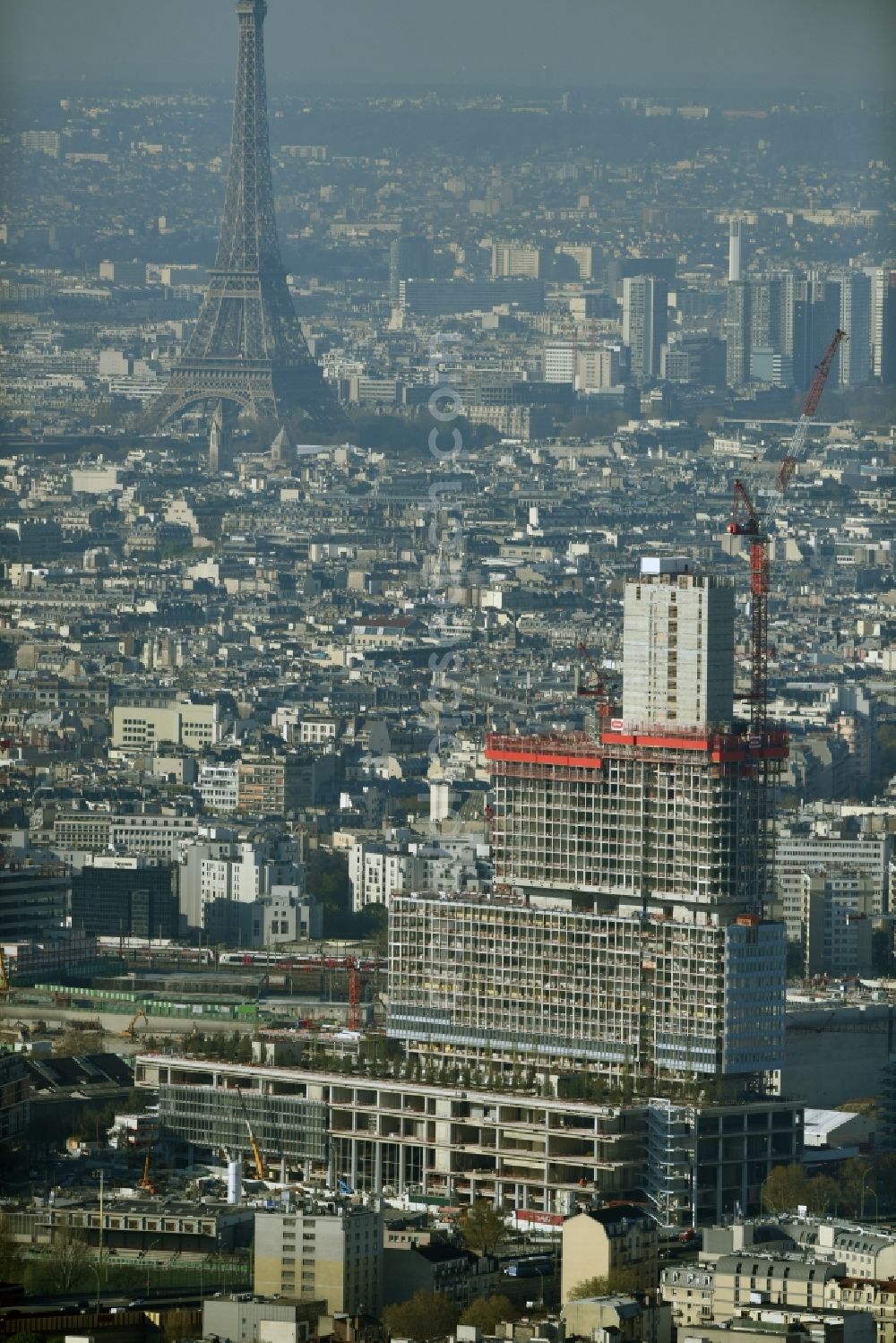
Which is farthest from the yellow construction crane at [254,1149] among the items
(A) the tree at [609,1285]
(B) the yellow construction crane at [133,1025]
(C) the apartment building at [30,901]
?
(C) the apartment building at [30,901]

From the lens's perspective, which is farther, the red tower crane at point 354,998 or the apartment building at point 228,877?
the apartment building at point 228,877

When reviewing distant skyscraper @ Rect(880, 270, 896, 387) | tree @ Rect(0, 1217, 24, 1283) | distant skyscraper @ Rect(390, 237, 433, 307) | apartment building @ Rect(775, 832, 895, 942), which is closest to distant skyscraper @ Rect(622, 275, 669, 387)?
distant skyscraper @ Rect(390, 237, 433, 307)

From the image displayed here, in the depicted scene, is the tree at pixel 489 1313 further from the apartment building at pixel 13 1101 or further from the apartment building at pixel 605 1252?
the apartment building at pixel 13 1101

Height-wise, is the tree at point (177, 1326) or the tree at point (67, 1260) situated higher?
the tree at point (177, 1326)

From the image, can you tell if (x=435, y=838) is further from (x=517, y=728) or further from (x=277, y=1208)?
(x=277, y=1208)

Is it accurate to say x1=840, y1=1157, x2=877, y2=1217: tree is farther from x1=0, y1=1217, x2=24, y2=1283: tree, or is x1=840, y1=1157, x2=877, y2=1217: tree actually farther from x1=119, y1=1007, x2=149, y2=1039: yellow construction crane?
x1=119, y1=1007, x2=149, y2=1039: yellow construction crane

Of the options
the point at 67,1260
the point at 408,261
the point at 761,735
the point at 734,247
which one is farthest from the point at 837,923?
the point at 734,247

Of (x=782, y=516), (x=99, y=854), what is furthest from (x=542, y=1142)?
(x=782, y=516)
